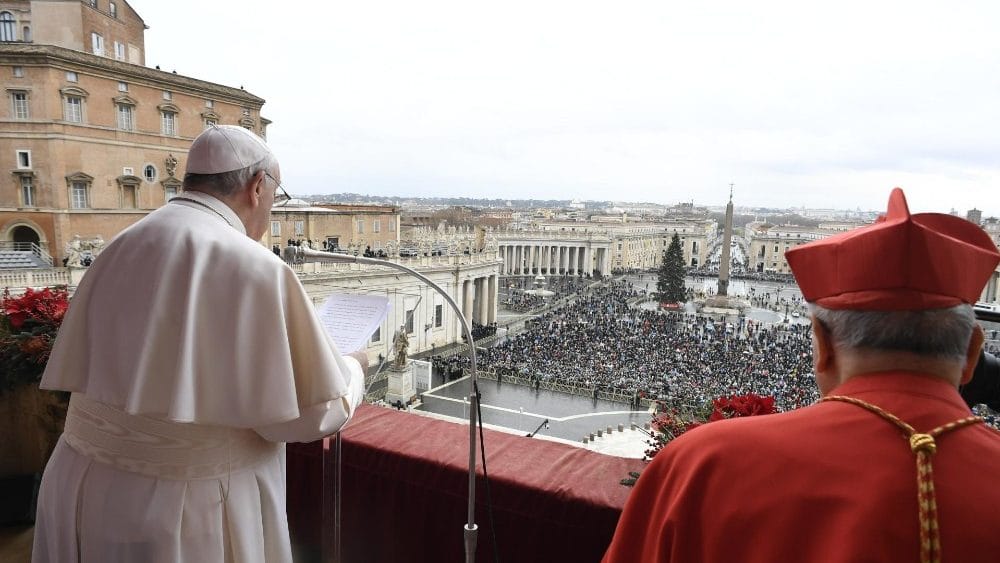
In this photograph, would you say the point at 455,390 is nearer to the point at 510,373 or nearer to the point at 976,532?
the point at 510,373

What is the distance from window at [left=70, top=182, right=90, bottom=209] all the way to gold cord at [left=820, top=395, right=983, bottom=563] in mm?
21219

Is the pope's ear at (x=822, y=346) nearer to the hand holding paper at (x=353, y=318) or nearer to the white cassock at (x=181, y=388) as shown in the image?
the white cassock at (x=181, y=388)

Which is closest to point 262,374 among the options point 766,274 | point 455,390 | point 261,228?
point 261,228

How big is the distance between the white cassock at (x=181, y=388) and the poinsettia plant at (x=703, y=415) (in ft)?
4.01

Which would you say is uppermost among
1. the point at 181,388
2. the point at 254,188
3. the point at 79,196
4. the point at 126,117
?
the point at 126,117

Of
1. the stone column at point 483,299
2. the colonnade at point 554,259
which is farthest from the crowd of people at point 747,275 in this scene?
the stone column at point 483,299

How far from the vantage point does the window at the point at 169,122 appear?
1972 cm

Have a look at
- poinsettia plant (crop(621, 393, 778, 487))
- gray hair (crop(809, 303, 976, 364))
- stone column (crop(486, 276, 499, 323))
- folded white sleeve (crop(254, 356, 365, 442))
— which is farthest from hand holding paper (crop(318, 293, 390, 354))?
stone column (crop(486, 276, 499, 323))

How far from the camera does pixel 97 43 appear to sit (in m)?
19.0

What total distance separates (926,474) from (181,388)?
5.13ft

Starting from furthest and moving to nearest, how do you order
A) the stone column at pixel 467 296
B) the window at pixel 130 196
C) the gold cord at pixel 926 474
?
the stone column at pixel 467 296 < the window at pixel 130 196 < the gold cord at pixel 926 474

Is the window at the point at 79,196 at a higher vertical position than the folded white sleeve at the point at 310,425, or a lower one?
higher

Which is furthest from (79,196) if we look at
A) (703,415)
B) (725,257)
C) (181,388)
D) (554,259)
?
(554,259)

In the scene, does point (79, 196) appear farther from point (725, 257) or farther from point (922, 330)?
point (725, 257)
